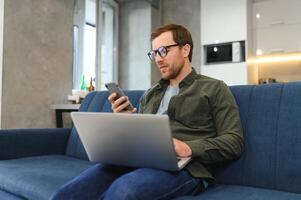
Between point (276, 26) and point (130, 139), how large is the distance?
347cm

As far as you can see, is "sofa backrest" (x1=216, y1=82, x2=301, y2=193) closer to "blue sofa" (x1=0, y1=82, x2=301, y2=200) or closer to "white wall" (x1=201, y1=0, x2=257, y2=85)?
"blue sofa" (x1=0, y1=82, x2=301, y2=200)

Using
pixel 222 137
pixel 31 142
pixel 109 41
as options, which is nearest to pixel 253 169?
pixel 222 137

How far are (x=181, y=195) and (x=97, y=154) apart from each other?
1.14 feet

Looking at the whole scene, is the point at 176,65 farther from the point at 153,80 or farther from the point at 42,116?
the point at 153,80

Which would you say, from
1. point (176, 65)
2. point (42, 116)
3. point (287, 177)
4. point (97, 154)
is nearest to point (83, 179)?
point (97, 154)

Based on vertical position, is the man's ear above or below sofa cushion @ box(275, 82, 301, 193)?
above

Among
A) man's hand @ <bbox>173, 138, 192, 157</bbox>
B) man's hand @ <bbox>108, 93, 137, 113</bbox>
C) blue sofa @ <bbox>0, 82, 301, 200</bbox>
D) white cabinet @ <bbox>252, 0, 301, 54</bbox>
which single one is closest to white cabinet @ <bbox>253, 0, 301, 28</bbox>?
white cabinet @ <bbox>252, 0, 301, 54</bbox>

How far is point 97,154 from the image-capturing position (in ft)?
4.00

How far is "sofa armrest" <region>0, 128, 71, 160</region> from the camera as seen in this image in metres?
1.94

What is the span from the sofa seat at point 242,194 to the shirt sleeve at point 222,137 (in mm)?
116

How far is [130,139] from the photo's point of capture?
1.08m

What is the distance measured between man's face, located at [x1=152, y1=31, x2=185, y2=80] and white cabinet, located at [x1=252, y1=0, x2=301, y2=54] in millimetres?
2888

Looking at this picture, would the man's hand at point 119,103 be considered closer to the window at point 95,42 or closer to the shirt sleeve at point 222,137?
the shirt sleeve at point 222,137

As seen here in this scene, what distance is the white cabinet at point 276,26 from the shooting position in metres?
3.84
